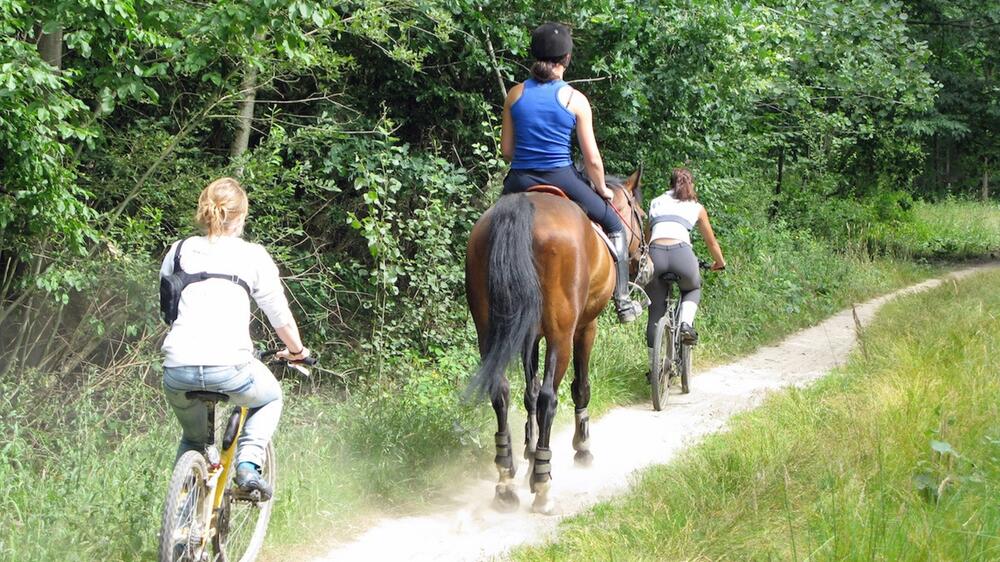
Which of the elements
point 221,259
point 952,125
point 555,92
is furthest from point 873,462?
point 952,125

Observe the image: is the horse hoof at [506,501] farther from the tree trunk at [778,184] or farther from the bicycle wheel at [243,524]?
the tree trunk at [778,184]

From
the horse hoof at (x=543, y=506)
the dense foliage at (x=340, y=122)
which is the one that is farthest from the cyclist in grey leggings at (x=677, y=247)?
the horse hoof at (x=543, y=506)

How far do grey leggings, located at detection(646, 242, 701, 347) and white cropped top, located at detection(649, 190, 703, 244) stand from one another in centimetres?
10

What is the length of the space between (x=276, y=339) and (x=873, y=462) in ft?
17.1

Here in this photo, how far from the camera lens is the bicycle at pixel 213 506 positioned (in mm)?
4152

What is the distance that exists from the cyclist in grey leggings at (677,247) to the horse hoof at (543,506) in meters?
3.29

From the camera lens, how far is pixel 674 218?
948cm

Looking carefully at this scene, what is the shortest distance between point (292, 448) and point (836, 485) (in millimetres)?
3163

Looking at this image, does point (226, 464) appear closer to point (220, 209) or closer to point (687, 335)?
point (220, 209)

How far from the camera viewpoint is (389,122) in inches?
354

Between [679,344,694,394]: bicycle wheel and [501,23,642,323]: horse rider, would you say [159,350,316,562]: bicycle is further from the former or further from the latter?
[679,344,694,394]: bicycle wheel

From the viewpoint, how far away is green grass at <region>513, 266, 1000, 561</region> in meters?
4.57

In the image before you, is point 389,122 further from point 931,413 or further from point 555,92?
point 931,413

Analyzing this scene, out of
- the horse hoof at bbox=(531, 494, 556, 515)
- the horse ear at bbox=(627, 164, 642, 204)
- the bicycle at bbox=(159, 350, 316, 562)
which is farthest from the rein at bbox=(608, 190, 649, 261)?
the bicycle at bbox=(159, 350, 316, 562)
